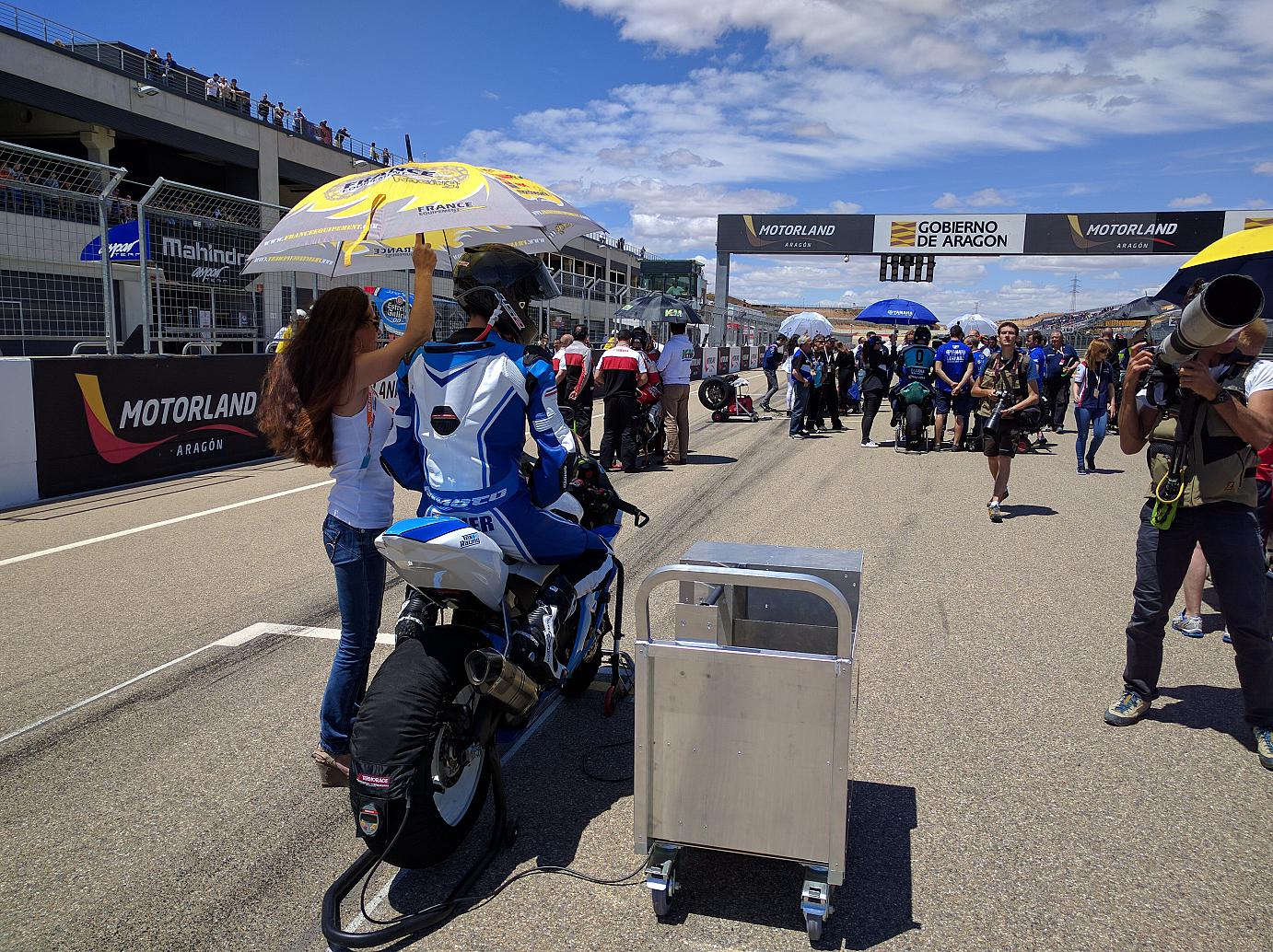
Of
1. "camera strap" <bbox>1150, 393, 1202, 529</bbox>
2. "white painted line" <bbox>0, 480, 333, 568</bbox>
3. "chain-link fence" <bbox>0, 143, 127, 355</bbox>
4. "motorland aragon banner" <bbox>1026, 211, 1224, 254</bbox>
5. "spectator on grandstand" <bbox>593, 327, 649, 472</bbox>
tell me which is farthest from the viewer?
"motorland aragon banner" <bbox>1026, 211, 1224, 254</bbox>

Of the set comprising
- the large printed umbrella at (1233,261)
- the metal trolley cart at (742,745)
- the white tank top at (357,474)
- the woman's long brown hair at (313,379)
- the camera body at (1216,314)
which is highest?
the large printed umbrella at (1233,261)

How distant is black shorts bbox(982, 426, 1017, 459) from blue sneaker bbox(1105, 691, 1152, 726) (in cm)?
476

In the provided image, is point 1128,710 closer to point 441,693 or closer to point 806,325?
point 441,693

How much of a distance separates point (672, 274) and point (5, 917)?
71840mm

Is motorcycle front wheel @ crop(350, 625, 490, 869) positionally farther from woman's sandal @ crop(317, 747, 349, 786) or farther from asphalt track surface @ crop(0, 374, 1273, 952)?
woman's sandal @ crop(317, 747, 349, 786)

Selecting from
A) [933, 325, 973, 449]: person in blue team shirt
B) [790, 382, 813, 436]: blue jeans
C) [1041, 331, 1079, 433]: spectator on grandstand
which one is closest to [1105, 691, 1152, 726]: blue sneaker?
[933, 325, 973, 449]: person in blue team shirt

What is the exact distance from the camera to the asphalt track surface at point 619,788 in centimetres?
268

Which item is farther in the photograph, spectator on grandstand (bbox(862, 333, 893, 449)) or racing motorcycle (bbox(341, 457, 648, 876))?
spectator on grandstand (bbox(862, 333, 893, 449))

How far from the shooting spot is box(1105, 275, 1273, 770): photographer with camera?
3.65m

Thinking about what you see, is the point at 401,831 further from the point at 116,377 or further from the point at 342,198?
the point at 116,377

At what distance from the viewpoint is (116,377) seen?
9195 millimetres

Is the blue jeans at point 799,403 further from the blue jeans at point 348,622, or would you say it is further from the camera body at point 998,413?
the blue jeans at point 348,622

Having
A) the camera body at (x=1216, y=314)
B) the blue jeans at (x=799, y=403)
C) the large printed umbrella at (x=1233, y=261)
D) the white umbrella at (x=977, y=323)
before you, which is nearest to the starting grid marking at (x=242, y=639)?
the camera body at (x=1216, y=314)

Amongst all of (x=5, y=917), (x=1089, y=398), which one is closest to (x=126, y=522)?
(x=5, y=917)
